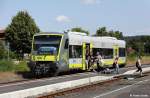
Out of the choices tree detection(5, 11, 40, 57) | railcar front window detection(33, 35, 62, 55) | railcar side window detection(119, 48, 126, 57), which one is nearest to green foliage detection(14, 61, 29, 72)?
railcar front window detection(33, 35, 62, 55)

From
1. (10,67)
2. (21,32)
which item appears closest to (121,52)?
(10,67)

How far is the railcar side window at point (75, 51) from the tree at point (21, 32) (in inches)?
1530

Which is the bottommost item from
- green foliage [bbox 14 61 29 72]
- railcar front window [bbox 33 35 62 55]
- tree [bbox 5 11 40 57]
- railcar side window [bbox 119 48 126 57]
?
green foliage [bbox 14 61 29 72]

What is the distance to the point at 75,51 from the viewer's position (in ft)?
114

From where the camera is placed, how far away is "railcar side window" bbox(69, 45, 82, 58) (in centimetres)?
3378

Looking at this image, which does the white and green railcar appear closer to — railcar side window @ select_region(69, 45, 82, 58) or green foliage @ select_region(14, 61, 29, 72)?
railcar side window @ select_region(69, 45, 82, 58)

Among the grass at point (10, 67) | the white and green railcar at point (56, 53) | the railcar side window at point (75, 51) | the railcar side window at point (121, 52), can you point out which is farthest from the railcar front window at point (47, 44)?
the railcar side window at point (121, 52)

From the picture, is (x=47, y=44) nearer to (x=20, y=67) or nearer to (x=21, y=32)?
(x=20, y=67)

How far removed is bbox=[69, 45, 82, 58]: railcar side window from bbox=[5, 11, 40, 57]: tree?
38856 mm

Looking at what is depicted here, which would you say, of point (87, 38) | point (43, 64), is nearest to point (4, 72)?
point (43, 64)

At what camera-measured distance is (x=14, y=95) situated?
55.3 ft

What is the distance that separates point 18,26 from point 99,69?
40.7m

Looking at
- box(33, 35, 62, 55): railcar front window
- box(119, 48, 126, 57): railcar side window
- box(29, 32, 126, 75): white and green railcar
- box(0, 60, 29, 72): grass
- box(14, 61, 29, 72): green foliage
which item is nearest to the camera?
box(29, 32, 126, 75): white and green railcar

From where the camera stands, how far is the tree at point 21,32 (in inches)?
2931
